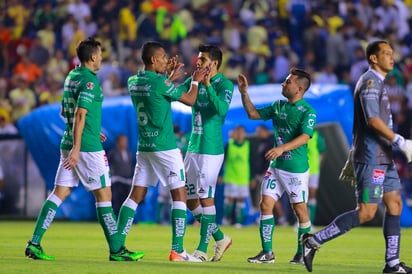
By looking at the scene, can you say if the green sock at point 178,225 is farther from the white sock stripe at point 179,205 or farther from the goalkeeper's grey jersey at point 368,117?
the goalkeeper's grey jersey at point 368,117

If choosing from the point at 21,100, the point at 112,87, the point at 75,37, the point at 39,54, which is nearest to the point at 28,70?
the point at 39,54

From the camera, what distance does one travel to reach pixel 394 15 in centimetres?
3056

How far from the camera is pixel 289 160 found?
13109mm

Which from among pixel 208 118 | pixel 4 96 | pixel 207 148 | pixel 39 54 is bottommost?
pixel 207 148

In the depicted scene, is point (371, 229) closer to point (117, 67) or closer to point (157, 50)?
point (117, 67)

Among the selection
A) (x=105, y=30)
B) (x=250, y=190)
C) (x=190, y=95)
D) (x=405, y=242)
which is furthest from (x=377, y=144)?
(x=105, y=30)

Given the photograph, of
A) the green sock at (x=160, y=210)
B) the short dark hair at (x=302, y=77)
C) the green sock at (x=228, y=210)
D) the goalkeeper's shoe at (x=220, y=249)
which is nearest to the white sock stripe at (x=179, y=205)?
the goalkeeper's shoe at (x=220, y=249)

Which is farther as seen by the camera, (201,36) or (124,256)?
(201,36)

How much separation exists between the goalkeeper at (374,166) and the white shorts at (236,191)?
38.5ft

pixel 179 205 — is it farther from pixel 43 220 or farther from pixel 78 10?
pixel 78 10

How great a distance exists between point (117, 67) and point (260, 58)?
12.1 ft

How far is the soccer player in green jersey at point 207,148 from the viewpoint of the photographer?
13.0 m

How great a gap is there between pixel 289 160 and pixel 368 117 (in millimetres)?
2250

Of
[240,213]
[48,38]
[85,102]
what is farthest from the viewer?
[48,38]
